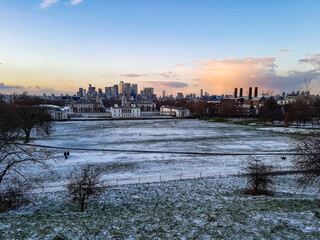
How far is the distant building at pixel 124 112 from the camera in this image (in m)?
120

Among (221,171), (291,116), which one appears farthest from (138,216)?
(291,116)

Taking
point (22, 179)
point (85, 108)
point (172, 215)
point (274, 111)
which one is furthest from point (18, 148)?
point (85, 108)

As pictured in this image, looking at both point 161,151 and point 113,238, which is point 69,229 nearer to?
point 113,238

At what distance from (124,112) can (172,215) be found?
112 m

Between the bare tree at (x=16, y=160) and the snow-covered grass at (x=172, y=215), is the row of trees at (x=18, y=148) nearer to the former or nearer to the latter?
the bare tree at (x=16, y=160)

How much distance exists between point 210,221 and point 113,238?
5.79 m

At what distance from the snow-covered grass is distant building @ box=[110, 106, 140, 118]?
339ft

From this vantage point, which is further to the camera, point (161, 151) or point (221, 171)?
point (161, 151)

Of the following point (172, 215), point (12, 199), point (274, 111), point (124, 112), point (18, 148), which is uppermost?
point (274, 111)

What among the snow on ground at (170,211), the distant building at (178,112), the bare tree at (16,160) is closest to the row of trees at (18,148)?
the bare tree at (16,160)

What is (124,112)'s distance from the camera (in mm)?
122250

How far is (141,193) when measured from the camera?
1823 centimetres

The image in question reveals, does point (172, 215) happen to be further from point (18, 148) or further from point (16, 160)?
point (16, 160)

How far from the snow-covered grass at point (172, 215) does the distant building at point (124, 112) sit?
339ft
